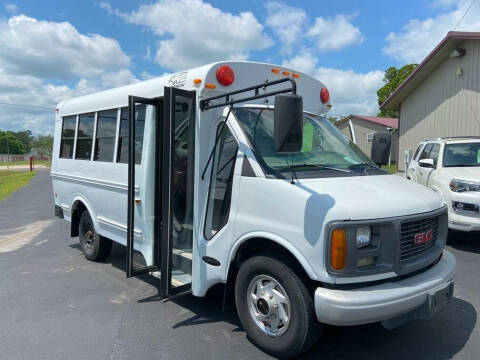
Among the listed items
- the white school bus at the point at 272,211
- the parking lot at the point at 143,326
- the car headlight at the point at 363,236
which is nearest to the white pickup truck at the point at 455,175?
the parking lot at the point at 143,326

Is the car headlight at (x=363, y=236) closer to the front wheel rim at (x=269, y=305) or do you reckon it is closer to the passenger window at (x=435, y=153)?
the front wheel rim at (x=269, y=305)

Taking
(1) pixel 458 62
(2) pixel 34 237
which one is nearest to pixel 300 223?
(2) pixel 34 237

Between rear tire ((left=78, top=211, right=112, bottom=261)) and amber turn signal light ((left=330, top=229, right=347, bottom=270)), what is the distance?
4389 mm

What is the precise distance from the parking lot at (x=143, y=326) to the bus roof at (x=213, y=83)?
2.42 meters

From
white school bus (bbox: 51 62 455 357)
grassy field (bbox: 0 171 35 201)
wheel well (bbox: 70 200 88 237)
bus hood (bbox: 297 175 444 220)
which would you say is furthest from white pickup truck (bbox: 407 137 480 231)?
grassy field (bbox: 0 171 35 201)

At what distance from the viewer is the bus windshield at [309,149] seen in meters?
3.77

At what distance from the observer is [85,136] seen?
6.48 metres

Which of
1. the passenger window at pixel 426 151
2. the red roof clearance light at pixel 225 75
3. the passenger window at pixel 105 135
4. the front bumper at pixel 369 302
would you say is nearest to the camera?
the front bumper at pixel 369 302

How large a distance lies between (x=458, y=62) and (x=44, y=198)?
52.8 feet

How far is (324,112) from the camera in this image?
523cm

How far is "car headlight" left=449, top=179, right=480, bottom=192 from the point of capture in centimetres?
679

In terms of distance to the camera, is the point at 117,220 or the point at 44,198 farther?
the point at 44,198

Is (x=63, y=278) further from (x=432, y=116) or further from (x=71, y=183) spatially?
(x=432, y=116)

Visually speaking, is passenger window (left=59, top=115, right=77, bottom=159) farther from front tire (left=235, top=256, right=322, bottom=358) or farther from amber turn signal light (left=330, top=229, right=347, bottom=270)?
amber turn signal light (left=330, top=229, right=347, bottom=270)
